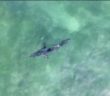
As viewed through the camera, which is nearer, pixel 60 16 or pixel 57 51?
pixel 57 51

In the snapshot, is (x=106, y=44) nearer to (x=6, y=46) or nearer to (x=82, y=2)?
(x=82, y=2)

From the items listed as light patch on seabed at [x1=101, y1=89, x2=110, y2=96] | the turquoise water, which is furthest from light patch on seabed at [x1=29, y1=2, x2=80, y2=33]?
light patch on seabed at [x1=101, y1=89, x2=110, y2=96]

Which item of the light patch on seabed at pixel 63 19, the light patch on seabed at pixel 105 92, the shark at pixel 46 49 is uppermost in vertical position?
the light patch on seabed at pixel 63 19

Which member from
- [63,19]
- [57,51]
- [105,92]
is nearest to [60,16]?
[63,19]

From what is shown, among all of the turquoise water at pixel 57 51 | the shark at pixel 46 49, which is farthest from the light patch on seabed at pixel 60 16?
the shark at pixel 46 49

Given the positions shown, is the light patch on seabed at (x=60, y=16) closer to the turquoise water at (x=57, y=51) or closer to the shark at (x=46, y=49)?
the turquoise water at (x=57, y=51)

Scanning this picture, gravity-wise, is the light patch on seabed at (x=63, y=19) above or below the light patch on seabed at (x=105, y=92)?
above

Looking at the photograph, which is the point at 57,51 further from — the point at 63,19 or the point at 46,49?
the point at 63,19

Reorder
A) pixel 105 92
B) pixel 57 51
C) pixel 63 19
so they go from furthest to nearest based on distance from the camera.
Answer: pixel 63 19 < pixel 57 51 < pixel 105 92

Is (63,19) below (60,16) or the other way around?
below
